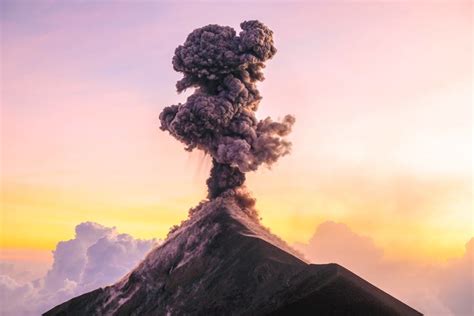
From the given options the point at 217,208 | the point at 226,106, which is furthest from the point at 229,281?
the point at 226,106

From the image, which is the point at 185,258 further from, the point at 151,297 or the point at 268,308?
the point at 268,308

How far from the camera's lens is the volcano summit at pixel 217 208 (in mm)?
80750

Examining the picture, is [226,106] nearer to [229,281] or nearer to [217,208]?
[217,208]

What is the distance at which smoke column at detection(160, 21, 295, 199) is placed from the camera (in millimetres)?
95938

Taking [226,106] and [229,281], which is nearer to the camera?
[229,281]

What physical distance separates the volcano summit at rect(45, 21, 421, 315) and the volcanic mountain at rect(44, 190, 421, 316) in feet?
0.63

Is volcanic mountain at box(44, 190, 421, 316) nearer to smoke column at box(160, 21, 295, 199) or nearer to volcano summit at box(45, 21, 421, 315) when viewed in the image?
volcano summit at box(45, 21, 421, 315)

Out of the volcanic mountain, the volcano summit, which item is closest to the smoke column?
the volcano summit

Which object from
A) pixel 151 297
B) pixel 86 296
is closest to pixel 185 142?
pixel 151 297

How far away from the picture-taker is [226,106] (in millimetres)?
96312

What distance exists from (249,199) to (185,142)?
43.9 feet

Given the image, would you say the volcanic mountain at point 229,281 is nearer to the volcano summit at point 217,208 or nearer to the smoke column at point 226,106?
the volcano summit at point 217,208

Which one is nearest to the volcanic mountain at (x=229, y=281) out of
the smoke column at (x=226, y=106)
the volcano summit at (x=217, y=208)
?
the volcano summit at (x=217, y=208)

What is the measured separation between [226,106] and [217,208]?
15520mm
